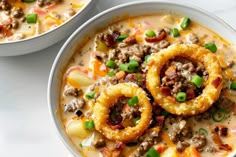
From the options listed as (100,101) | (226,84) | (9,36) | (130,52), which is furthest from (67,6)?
(226,84)

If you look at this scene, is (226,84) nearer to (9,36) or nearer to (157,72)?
(157,72)

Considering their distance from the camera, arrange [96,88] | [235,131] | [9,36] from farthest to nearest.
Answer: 1. [9,36]
2. [96,88]
3. [235,131]

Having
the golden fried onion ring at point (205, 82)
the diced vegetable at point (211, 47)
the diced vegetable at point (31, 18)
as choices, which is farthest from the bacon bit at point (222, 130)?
the diced vegetable at point (31, 18)

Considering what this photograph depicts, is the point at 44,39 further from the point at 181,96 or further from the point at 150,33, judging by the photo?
the point at 181,96

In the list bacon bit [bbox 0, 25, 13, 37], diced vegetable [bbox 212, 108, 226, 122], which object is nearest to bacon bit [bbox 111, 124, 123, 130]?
diced vegetable [bbox 212, 108, 226, 122]

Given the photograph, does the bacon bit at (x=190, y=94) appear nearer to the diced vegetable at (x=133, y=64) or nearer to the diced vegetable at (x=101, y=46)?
the diced vegetable at (x=133, y=64)
